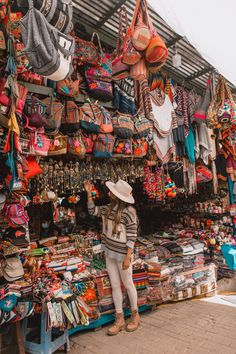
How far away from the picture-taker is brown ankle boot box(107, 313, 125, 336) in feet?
11.3

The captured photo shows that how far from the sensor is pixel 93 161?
4.17 metres

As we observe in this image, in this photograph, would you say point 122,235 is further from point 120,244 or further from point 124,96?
point 124,96

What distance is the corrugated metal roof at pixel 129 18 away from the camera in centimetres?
335

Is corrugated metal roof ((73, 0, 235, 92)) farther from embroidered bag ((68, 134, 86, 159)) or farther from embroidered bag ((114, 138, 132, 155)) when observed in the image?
embroidered bag ((68, 134, 86, 159))

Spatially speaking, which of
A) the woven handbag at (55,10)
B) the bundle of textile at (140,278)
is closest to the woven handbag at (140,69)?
the woven handbag at (55,10)

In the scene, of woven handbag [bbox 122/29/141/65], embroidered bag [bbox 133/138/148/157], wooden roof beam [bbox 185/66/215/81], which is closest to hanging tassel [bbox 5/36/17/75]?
woven handbag [bbox 122/29/141/65]

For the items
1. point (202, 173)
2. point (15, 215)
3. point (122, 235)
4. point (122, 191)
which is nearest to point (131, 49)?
point (122, 191)

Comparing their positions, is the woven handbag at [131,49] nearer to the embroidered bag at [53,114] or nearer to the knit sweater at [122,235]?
the embroidered bag at [53,114]

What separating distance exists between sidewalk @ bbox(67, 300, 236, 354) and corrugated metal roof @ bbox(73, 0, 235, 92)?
3.89m

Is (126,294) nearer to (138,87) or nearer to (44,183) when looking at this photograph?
(44,183)

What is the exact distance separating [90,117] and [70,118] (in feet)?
0.89

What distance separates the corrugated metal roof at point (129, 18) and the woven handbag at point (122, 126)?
44.6 inches

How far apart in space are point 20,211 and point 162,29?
9.88 feet

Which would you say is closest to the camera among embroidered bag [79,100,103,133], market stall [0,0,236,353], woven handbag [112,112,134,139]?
market stall [0,0,236,353]
